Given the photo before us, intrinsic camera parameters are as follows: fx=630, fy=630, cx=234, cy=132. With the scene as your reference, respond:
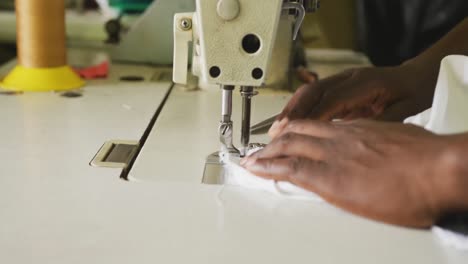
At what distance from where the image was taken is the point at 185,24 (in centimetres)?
81

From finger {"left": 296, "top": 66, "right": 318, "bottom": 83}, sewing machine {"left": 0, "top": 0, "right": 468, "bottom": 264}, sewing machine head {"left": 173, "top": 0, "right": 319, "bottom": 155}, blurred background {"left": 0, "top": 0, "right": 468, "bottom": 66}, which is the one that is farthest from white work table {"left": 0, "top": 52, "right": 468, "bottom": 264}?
blurred background {"left": 0, "top": 0, "right": 468, "bottom": 66}

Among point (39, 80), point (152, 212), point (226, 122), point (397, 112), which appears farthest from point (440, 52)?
point (39, 80)

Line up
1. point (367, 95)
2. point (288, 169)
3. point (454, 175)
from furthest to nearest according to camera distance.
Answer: point (367, 95) → point (288, 169) → point (454, 175)

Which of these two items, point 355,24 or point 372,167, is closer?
point 372,167

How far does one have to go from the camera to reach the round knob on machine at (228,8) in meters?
Result: 0.72

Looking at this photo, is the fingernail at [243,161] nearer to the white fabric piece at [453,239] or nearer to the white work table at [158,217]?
the white work table at [158,217]

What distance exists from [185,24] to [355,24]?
1.39 meters

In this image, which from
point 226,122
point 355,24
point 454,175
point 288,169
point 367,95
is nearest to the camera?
point 454,175

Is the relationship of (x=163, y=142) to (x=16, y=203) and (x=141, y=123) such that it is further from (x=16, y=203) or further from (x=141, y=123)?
(x=16, y=203)

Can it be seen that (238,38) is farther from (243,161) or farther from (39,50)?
(39,50)

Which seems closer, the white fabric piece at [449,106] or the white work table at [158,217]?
the white work table at [158,217]

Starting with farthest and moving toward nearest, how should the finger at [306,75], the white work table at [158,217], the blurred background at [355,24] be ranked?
the blurred background at [355,24], the finger at [306,75], the white work table at [158,217]

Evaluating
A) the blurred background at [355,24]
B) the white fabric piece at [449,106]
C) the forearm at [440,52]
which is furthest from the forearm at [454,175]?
the blurred background at [355,24]

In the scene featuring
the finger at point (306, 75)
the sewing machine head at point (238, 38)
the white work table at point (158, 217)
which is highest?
the sewing machine head at point (238, 38)
